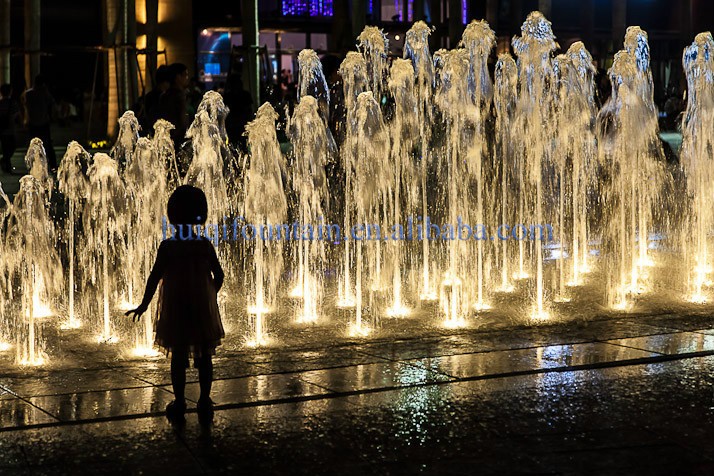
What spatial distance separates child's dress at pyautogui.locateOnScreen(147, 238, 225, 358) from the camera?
205 inches

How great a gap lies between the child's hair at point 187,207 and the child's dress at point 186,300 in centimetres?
11

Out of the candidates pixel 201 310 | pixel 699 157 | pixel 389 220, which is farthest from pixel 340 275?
pixel 699 157

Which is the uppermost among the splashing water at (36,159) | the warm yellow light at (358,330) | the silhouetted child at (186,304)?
the splashing water at (36,159)

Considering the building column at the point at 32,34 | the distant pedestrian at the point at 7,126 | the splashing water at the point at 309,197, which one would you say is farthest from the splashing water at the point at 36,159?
the building column at the point at 32,34

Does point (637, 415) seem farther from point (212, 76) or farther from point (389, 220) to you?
point (212, 76)

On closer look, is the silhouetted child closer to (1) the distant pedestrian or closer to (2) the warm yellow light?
(2) the warm yellow light

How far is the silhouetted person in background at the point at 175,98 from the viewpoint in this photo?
1185 centimetres

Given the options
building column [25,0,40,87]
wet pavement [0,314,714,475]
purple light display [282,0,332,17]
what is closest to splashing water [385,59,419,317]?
wet pavement [0,314,714,475]

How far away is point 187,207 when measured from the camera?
5.22 metres

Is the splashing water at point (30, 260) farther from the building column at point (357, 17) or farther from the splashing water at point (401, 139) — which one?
the building column at point (357, 17)

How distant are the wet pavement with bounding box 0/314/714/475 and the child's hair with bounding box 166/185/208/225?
0.89 m

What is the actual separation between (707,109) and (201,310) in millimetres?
9558

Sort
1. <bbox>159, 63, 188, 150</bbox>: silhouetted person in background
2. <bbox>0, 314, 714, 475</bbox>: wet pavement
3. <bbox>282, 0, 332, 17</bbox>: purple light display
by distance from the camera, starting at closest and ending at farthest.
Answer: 1. <bbox>0, 314, 714, 475</bbox>: wet pavement
2. <bbox>159, 63, 188, 150</bbox>: silhouetted person in background
3. <bbox>282, 0, 332, 17</bbox>: purple light display

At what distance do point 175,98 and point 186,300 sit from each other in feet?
23.3
